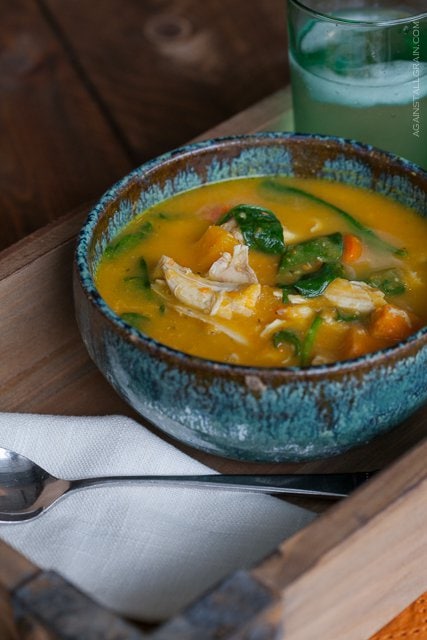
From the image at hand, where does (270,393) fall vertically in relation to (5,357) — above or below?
above

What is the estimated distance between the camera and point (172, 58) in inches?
97.4

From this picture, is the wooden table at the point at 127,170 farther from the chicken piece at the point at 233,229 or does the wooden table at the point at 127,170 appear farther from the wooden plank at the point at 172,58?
the chicken piece at the point at 233,229

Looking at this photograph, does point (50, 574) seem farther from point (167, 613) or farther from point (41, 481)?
point (41, 481)

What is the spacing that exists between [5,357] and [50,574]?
534 mm

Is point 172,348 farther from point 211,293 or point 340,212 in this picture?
point 340,212

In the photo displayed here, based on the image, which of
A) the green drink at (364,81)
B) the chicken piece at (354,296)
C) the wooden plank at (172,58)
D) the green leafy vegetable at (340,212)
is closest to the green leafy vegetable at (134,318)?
the chicken piece at (354,296)

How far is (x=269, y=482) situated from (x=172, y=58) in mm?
1406

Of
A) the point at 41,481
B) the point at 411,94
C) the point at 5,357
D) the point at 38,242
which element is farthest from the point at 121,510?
the point at 411,94

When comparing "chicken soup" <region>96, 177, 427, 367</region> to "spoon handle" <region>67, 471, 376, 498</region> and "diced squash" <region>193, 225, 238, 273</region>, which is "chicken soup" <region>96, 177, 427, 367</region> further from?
"spoon handle" <region>67, 471, 376, 498</region>

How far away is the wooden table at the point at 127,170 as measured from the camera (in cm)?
110

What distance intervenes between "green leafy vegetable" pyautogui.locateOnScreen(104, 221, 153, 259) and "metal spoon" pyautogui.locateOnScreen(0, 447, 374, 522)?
32 centimetres

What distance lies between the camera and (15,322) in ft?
5.10

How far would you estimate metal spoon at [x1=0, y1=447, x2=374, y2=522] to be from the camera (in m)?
1.30

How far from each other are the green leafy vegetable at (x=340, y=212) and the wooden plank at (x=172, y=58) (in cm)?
57
